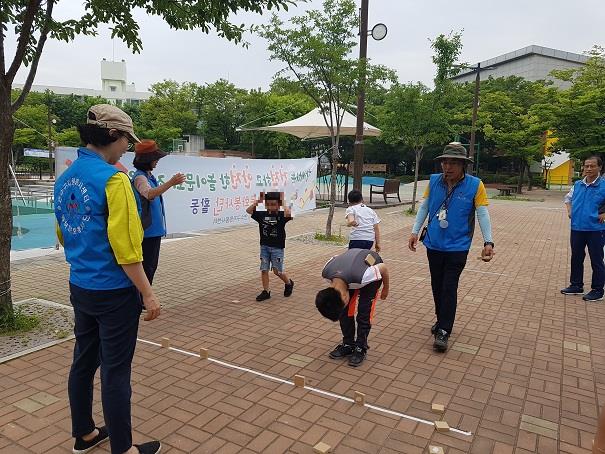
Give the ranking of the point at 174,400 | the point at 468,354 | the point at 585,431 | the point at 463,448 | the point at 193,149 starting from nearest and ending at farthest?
the point at 463,448 → the point at 585,431 → the point at 174,400 → the point at 468,354 → the point at 193,149

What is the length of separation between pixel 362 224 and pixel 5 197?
3879 millimetres

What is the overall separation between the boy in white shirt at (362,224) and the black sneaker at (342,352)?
82.0 inches

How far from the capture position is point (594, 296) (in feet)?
19.4

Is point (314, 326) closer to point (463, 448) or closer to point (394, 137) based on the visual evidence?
point (463, 448)

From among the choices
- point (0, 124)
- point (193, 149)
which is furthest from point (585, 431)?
point (193, 149)

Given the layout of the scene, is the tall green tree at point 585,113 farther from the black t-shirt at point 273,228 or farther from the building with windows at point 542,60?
the building with windows at point 542,60

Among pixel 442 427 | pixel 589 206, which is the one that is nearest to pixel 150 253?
pixel 442 427

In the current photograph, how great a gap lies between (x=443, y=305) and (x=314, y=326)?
4.30 ft

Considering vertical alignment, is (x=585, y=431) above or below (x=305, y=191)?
below

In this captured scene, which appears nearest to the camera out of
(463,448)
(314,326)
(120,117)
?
(120,117)

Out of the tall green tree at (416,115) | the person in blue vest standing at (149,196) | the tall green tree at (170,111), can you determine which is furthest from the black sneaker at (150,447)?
the tall green tree at (170,111)

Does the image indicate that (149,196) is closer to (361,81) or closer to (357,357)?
(357,357)

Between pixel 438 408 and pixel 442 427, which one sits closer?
pixel 442 427

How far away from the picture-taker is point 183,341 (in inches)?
167
